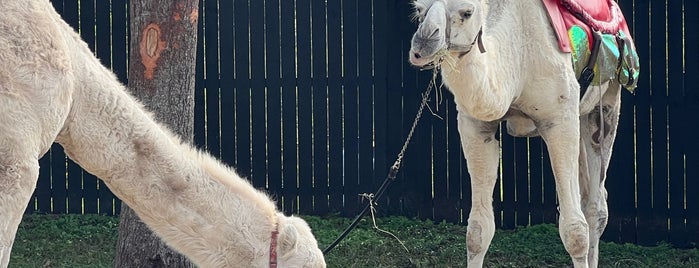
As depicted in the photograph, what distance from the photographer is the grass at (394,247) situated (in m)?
8.66

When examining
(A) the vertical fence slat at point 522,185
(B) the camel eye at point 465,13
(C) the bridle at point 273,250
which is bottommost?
(A) the vertical fence slat at point 522,185

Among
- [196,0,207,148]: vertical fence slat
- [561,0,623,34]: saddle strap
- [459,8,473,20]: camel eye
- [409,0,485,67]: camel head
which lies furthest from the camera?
[196,0,207,148]: vertical fence slat

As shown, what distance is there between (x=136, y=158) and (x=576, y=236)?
2.81 metres

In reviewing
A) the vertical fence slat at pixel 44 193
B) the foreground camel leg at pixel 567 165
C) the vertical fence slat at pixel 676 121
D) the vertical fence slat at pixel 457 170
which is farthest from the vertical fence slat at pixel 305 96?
the foreground camel leg at pixel 567 165

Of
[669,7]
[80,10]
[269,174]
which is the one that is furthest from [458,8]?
[80,10]

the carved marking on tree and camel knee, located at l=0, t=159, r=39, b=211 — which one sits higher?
the carved marking on tree

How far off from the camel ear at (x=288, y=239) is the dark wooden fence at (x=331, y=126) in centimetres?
472

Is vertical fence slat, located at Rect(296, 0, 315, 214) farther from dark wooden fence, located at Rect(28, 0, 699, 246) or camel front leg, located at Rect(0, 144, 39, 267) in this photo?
camel front leg, located at Rect(0, 144, 39, 267)

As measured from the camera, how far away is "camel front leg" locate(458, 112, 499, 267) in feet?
22.5

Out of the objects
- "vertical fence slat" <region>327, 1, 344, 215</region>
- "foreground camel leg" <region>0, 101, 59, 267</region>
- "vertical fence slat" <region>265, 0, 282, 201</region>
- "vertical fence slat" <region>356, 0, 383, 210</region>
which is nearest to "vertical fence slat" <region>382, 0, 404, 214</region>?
"vertical fence slat" <region>356, 0, 383, 210</region>

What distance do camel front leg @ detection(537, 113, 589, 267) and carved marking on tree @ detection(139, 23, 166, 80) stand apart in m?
2.48

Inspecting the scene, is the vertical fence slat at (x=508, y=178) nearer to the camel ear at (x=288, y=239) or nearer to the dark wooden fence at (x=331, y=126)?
the dark wooden fence at (x=331, y=126)

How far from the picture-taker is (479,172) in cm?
692

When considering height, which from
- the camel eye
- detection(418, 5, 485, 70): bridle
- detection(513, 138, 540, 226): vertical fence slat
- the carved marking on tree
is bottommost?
detection(513, 138, 540, 226): vertical fence slat
